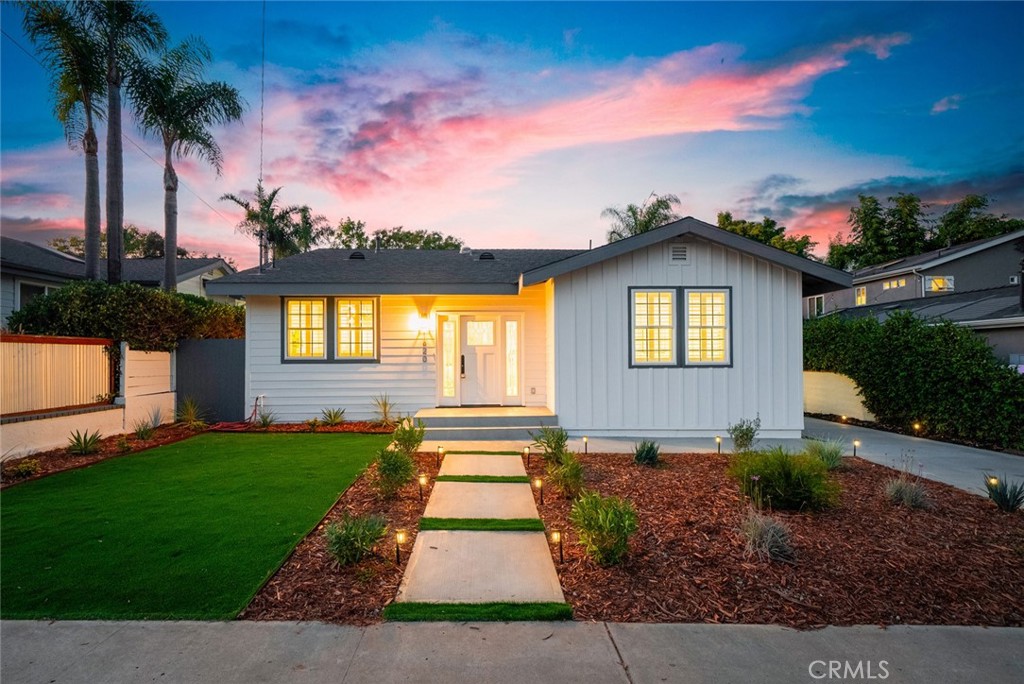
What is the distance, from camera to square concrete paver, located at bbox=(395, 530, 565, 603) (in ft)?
11.5

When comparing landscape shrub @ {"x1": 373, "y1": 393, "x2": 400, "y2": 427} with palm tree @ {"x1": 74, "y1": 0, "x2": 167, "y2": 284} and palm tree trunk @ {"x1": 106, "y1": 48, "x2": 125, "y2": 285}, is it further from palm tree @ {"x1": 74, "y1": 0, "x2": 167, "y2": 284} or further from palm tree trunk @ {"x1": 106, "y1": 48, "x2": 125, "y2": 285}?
palm tree trunk @ {"x1": 106, "y1": 48, "x2": 125, "y2": 285}

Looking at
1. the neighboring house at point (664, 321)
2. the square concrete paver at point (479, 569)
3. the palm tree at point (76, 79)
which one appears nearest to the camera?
the square concrete paver at point (479, 569)

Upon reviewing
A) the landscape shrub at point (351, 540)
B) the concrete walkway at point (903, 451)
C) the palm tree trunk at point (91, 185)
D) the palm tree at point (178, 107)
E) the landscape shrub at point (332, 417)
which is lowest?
the concrete walkway at point (903, 451)

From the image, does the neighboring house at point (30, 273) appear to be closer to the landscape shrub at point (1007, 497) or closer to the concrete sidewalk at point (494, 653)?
the concrete sidewalk at point (494, 653)

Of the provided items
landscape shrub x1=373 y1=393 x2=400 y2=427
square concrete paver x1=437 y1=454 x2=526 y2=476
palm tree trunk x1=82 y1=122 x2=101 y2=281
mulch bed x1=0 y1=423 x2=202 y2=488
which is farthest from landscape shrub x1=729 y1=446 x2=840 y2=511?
palm tree trunk x1=82 y1=122 x2=101 y2=281

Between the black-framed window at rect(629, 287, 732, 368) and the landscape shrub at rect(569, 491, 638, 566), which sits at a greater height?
the black-framed window at rect(629, 287, 732, 368)

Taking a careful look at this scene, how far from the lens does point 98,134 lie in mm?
13727

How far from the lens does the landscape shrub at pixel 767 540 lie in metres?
3.97

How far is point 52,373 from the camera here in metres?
7.83

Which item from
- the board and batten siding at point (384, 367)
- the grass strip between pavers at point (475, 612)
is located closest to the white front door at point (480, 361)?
the board and batten siding at point (384, 367)

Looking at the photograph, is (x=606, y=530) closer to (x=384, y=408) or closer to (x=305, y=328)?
(x=384, y=408)

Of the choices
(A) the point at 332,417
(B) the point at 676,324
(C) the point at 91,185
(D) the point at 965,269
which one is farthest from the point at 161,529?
(D) the point at 965,269

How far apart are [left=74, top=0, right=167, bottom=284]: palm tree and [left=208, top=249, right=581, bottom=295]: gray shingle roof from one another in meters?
4.57

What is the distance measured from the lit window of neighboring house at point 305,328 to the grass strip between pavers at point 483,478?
558 cm
